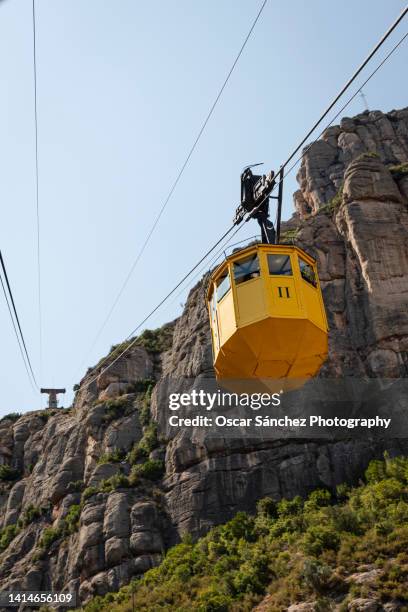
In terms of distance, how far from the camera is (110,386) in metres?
57.6

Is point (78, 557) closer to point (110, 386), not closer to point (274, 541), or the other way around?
point (274, 541)

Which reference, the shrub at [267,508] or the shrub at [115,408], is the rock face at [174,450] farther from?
the shrub at [267,508]

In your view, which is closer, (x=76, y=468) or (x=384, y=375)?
(x=384, y=375)

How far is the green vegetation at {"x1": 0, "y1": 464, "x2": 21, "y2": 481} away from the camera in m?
59.0

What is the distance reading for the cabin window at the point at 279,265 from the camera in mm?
15312

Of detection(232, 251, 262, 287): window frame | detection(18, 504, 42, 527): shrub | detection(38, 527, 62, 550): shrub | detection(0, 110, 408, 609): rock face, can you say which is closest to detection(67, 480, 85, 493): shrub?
detection(0, 110, 408, 609): rock face

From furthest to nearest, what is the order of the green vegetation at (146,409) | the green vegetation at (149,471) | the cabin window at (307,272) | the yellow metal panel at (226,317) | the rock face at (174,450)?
1. the green vegetation at (146,409)
2. the green vegetation at (149,471)
3. the rock face at (174,450)
4. the cabin window at (307,272)
5. the yellow metal panel at (226,317)

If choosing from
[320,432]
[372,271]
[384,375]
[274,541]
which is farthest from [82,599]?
[372,271]

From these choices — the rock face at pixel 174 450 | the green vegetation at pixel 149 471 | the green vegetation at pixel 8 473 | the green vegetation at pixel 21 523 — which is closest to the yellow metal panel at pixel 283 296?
the rock face at pixel 174 450

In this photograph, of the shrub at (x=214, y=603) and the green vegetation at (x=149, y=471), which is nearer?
the shrub at (x=214, y=603)

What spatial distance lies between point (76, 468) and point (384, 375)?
2403 cm

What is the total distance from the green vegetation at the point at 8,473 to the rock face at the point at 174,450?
147 millimetres

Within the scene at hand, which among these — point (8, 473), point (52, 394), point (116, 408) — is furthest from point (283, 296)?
point (52, 394)

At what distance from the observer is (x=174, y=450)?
45.9m
